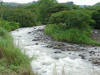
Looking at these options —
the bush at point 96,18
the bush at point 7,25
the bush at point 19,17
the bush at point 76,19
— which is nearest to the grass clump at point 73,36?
the bush at point 76,19

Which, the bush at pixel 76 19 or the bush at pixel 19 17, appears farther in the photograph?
the bush at pixel 19 17

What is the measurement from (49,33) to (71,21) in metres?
2.01

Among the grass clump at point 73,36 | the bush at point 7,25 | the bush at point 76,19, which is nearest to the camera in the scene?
the grass clump at point 73,36

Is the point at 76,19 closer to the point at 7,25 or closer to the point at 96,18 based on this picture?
the point at 96,18

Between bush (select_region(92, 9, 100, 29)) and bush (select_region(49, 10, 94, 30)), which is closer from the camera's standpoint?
bush (select_region(49, 10, 94, 30))

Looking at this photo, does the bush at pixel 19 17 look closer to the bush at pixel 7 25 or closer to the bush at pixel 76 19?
the bush at pixel 7 25

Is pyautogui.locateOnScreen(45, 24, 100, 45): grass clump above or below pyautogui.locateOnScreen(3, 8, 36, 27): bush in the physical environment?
below

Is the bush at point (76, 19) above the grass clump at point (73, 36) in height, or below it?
above

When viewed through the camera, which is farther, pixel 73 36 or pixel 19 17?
pixel 19 17

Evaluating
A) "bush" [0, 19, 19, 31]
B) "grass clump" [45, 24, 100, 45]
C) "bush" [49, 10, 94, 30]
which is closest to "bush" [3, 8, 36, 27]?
"bush" [0, 19, 19, 31]

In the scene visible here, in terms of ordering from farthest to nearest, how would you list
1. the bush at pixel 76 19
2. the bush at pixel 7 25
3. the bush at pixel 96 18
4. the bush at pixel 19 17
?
the bush at pixel 19 17, the bush at pixel 96 18, the bush at pixel 7 25, the bush at pixel 76 19

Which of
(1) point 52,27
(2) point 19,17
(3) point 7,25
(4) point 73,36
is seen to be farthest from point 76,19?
(2) point 19,17

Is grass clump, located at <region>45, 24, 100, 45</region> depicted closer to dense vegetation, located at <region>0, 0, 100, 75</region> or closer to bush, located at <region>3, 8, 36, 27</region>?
dense vegetation, located at <region>0, 0, 100, 75</region>

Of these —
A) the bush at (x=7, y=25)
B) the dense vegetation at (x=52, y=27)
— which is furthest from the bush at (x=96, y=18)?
the bush at (x=7, y=25)
